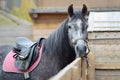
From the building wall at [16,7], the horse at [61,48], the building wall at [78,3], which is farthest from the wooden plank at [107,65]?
the building wall at [16,7]

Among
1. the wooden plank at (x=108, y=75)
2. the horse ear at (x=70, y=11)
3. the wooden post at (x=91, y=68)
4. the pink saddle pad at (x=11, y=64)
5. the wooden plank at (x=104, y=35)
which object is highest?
the horse ear at (x=70, y=11)

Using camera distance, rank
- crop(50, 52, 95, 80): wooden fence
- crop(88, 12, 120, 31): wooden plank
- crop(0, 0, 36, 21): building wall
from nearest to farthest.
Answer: crop(50, 52, 95, 80): wooden fence < crop(88, 12, 120, 31): wooden plank < crop(0, 0, 36, 21): building wall

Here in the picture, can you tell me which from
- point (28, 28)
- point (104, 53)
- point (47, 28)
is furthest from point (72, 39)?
point (28, 28)

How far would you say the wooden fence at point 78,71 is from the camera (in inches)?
101

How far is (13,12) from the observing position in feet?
34.3

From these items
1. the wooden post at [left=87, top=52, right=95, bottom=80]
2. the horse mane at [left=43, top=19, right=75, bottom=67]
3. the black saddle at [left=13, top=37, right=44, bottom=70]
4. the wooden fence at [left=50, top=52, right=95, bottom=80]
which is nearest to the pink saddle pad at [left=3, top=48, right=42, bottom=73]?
the black saddle at [left=13, top=37, right=44, bottom=70]

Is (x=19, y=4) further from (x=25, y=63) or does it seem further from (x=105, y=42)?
(x=25, y=63)

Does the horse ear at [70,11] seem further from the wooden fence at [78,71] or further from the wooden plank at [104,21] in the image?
the wooden plank at [104,21]

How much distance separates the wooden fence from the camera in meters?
2.56

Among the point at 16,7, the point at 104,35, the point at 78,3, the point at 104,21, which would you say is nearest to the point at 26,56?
the point at 104,35

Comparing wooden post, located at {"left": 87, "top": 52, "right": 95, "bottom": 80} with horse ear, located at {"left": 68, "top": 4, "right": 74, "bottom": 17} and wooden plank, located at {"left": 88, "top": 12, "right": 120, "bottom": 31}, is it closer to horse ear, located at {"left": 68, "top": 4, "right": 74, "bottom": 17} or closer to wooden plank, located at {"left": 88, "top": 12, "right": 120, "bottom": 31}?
wooden plank, located at {"left": 88, "top": 12, "right": 120, "bottom": 31}

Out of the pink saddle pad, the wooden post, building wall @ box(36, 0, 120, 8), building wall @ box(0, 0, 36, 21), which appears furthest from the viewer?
building wall @ box(0, 0, 36, 21)

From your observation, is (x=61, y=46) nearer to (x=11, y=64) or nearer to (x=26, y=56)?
(x=26, y=56)

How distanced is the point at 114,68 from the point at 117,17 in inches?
37.4
